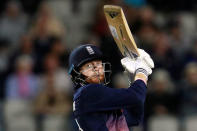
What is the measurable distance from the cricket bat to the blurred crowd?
2.70 metres

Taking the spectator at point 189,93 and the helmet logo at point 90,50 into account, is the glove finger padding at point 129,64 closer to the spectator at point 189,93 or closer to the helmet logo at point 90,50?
the helmet logo at point 90,50

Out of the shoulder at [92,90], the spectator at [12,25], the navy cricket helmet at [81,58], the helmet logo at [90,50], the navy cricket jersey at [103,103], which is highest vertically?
the helmet logo at [90,50]

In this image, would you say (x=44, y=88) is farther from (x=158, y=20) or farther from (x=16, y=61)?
(x=158, y=20)

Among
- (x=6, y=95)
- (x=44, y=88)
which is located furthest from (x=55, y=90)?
(x=6, y=95)

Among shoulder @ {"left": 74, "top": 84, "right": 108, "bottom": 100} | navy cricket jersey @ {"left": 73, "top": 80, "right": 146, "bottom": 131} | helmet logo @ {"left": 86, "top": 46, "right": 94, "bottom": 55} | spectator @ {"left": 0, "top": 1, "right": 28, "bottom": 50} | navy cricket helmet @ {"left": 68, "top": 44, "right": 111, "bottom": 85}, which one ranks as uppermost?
helmet logo @ {"left": 86, "top": 46, "right": 94, "bottom": 55}

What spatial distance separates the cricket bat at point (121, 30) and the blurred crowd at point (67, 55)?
8.86ft

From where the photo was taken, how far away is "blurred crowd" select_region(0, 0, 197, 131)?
367 inches

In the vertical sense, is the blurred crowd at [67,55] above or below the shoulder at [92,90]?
below

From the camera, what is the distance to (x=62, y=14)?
1192 cm

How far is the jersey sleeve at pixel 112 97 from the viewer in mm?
4926

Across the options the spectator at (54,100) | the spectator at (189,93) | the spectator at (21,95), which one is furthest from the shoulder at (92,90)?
the spectator at (189,93)

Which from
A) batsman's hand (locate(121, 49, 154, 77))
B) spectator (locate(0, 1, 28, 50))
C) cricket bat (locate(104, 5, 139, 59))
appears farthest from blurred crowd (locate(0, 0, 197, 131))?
batsman's hand (locate(121, 49, 154, 77))

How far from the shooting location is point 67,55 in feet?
34.0

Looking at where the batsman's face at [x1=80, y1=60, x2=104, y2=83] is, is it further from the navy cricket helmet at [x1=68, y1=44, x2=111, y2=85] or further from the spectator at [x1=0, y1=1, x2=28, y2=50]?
the spectator at [x1=0, y1=1, x2=28, y2=50]
